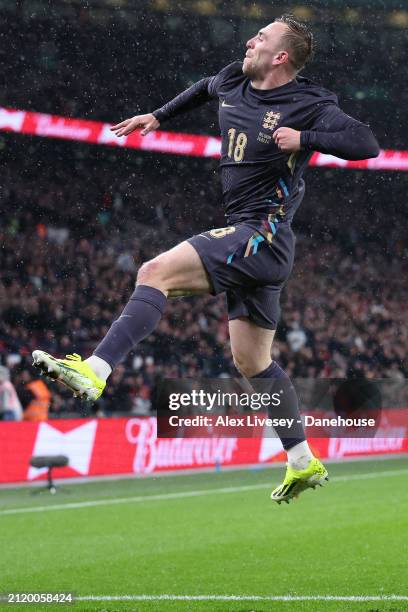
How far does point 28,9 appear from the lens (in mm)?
20594

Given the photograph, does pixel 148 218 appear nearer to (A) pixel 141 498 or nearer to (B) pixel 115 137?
(B) pixel 115 137

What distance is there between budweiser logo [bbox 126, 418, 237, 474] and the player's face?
10875 millimetres

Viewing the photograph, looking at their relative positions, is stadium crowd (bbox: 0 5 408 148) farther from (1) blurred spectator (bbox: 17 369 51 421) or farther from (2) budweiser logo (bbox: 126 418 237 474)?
(2) budweiser logo (bbox: 126 418 237 474)

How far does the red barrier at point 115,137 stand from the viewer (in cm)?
2056

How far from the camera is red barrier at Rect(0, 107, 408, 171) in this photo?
20562 mm

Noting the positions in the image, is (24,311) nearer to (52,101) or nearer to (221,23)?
(52,101)

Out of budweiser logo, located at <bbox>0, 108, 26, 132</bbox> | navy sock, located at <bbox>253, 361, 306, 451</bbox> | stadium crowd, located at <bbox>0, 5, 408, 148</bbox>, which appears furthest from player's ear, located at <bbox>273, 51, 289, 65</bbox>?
stadium crowd, located at <bbox>0, 5, 408, 148</bbox>

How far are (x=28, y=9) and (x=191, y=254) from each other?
16356mm

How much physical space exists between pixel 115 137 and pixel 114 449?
306 inches

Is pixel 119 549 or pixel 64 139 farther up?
pixel 64 139

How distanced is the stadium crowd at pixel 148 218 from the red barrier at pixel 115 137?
69 centimetres

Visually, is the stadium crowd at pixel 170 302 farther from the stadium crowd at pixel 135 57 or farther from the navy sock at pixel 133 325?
the navy sock at pixel 133 325

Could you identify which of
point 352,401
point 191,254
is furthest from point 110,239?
point 191,254

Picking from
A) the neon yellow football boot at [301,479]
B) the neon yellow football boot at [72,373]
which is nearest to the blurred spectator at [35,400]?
the neon yellow football boot at [301,479]
